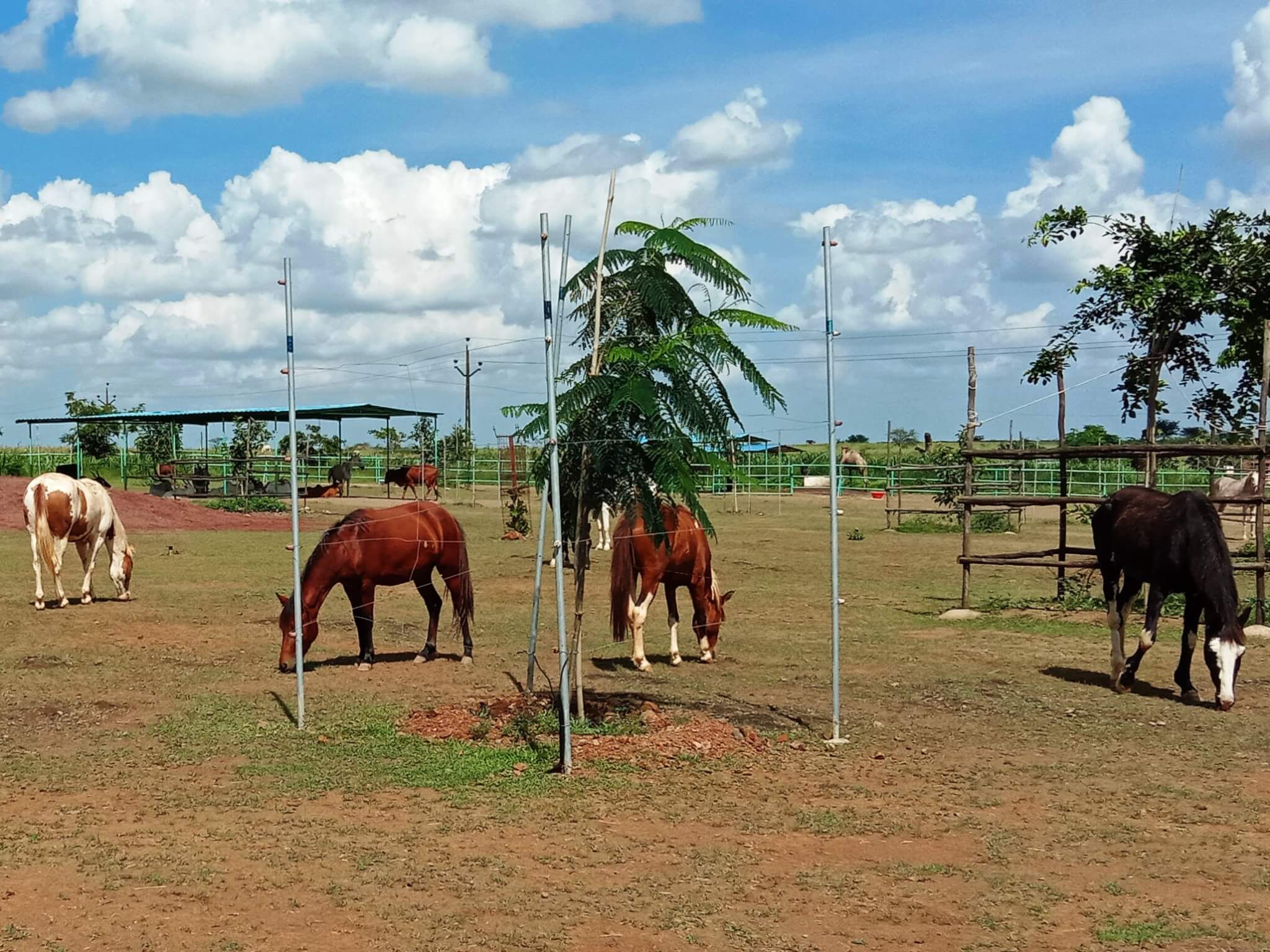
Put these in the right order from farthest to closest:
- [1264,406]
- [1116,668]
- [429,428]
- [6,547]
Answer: [429,428], [6,547], [1264,406], [1116,668]

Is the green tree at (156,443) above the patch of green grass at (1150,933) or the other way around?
above

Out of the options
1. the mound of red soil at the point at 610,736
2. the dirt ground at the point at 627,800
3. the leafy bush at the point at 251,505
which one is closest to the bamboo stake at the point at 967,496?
the dirt ground at the point at 627,800

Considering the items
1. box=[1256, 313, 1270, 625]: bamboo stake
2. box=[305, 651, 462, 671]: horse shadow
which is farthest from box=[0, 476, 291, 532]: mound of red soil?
box=[1256, 313, 1270, 625]: bamboo stake

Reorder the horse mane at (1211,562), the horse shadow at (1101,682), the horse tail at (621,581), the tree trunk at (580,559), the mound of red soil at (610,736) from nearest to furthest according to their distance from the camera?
the mound of red soil at (610,736)
the tree trunk at (580,559)
the horse mane at (1211,562)
the horse shadow at (1101,682)
the horse tail at (621,581)

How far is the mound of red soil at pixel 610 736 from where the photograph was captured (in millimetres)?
8984

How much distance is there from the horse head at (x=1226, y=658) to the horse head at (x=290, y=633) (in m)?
8.23

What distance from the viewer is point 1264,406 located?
15633 millimetres

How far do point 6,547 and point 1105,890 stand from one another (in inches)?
948

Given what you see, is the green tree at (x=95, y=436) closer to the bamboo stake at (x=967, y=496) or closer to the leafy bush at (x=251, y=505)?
the leafy bush at (x=251, y=505)

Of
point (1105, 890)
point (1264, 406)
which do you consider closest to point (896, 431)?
point (1264, 406)

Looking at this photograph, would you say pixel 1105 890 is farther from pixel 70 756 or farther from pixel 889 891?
pixel 70 756

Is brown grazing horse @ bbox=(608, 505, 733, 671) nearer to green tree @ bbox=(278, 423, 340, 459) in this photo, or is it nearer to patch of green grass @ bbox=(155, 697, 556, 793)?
patch of green grass @ bbox=(155, 697, 556, 793)

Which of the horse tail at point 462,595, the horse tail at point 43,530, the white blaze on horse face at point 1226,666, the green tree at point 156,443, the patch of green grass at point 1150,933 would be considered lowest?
the patch of green grass at point 1150,933

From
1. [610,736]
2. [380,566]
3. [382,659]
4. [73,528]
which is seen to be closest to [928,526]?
[73,528]
